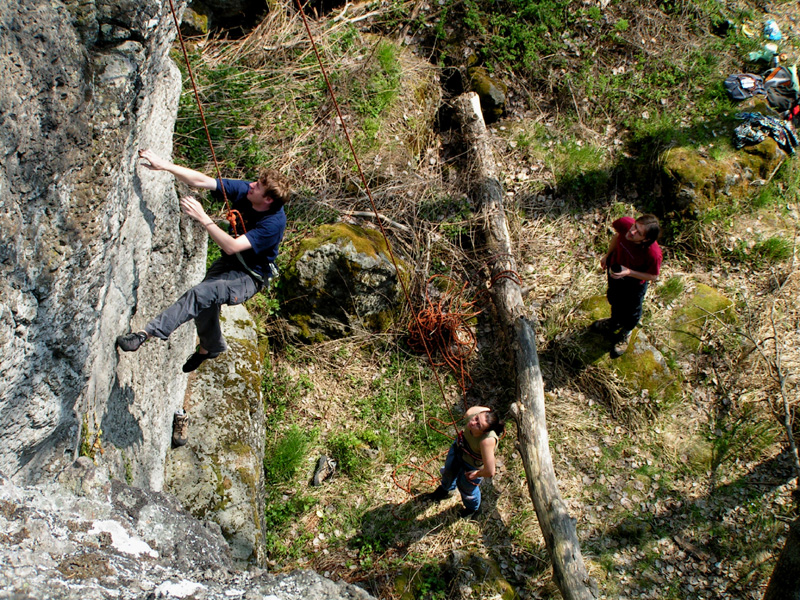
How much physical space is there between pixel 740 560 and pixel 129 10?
5975 millimetres

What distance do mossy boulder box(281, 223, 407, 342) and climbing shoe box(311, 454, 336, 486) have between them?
134 cm

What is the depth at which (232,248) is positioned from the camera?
341 centimetres

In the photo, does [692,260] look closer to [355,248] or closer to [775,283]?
[775,283]

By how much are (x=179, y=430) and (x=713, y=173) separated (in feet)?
22.4

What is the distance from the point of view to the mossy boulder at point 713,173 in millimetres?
6844

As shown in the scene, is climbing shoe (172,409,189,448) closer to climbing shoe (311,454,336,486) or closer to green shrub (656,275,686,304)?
climbing shoe (311,454,336,486)

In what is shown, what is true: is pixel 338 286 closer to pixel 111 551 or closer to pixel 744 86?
pixel 111 551

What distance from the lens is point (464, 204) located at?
275 inches

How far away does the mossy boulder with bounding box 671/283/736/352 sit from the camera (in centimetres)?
600

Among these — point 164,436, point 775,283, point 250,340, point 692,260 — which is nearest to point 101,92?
point 164,436

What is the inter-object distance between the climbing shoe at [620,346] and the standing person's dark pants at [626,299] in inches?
3.9

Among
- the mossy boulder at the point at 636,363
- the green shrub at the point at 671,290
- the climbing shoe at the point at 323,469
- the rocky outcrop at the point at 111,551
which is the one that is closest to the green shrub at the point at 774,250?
the green shrub at the point at 671,290

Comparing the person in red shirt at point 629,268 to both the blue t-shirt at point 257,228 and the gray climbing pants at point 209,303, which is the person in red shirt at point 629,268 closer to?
the blue t-shirt at point 257,228

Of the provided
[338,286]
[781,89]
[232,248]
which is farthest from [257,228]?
[781,89]
